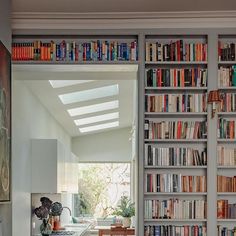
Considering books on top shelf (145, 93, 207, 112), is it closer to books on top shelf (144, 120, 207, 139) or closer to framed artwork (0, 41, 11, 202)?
books on top shelf (144, 120, 207, 139)

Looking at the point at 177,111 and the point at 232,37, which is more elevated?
the point at 232,37

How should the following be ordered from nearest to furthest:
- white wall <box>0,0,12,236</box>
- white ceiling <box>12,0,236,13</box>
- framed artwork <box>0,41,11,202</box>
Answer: framed artwork <box>0,41,11,202</box>
white wall <box>0,0,12,236</box>
white ceiling <box>12,0,236,13</box>

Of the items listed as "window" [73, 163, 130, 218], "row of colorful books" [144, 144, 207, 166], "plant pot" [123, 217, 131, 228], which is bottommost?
"plant pot" [123, 217, 131, 228]

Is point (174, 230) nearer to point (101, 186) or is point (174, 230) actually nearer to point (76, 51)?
point (76, 51)

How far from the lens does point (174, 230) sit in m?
4.68

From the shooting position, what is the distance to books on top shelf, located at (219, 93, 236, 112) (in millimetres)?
4734

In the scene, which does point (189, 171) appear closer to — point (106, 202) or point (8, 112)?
point (8, 112)

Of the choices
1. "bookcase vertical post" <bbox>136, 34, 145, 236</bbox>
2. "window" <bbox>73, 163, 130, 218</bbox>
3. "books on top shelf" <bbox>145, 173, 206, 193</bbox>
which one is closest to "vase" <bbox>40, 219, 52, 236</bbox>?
"bookcase vertical post" <bbox>136, 34, 145, 236</bbox>

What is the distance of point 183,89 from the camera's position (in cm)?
479

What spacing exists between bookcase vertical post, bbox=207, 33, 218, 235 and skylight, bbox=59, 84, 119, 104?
423 centimetres

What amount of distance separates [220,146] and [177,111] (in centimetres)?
51

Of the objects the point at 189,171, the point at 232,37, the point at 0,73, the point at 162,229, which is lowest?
the point at 162,229

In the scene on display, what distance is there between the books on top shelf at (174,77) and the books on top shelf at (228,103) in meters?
0.24

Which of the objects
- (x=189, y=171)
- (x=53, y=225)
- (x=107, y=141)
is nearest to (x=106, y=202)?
(x=107, y=141)
